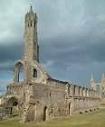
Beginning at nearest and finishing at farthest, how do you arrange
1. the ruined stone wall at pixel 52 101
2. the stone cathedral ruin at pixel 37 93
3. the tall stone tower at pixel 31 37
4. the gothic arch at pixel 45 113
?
the ruined stone wall at pixel 52 101
the stone cathedral ruin at pixel 37 93
the gothic arch at pixel 45 113
the tall stone tower at pixel 31 37

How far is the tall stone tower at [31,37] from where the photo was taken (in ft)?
290

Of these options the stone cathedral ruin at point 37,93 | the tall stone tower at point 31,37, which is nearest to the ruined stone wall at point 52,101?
the stone cathedral ruin at point 37,93

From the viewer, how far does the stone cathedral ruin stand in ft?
167

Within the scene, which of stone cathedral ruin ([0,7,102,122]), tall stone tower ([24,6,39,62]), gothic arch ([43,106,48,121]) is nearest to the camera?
stone cathedral ruin ([0,7,102,122])

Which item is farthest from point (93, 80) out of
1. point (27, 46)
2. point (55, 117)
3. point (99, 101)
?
point (55, 117)

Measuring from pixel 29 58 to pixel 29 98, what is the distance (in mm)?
37109

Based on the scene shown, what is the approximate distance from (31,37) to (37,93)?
128 feet

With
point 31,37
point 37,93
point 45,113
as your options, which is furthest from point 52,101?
point 31,37

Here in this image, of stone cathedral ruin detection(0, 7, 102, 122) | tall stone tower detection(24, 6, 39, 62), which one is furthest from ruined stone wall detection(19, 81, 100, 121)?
tall stone tower detection(24, 6, 39, 62)

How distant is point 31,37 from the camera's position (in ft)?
293

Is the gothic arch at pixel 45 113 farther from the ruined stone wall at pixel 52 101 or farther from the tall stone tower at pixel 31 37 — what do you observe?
the tall stone tower at pixel 31 37

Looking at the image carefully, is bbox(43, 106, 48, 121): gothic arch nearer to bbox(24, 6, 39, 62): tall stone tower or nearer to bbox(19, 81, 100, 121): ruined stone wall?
bbox(19, 81, 100, 121): ruined stone wall

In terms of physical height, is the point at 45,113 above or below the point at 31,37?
below

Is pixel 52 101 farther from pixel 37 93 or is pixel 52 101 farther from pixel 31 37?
pixel 31 37
